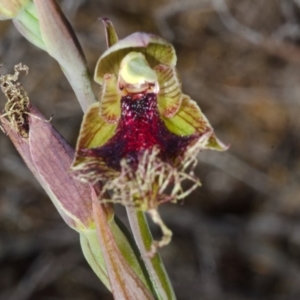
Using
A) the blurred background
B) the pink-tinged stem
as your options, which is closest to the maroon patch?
the pink-tinged stem

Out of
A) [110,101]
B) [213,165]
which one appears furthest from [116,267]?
[213,165]

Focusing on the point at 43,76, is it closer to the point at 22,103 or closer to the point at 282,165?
the point at 282,165

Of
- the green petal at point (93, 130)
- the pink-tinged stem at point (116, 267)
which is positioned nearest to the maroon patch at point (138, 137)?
the green petal at point (93, 130)

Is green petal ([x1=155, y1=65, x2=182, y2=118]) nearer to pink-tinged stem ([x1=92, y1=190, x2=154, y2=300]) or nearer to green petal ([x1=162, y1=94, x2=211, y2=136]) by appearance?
green petal ([x1=162, y1=94, x2=211, y2=136])

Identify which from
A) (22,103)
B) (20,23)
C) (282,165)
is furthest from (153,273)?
(282,165)

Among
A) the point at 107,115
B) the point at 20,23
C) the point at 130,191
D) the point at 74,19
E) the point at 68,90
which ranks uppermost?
the point at 20,23

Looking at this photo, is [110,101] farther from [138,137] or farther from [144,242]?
[144,242]
